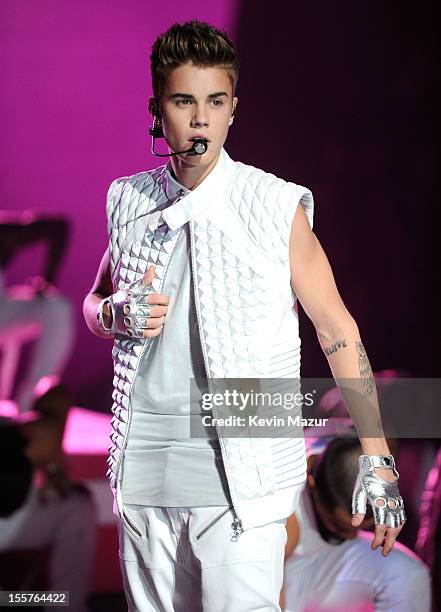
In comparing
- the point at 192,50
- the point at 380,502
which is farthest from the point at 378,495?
the point at 192,50

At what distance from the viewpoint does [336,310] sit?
149 cm

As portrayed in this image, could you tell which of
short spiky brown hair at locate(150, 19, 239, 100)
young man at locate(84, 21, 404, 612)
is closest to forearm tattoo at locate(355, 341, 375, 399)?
young man at locate(84, 21, 404, 612)

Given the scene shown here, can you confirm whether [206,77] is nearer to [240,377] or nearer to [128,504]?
[240,377]

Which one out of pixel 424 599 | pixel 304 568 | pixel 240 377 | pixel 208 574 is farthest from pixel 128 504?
pixel 424 599

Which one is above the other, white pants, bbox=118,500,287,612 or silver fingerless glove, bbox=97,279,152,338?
silver fingerless glove, bbox=97,279,152,338

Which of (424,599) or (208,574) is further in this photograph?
(424,599)

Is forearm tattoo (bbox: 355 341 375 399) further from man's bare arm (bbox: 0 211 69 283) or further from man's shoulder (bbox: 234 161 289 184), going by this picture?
man's bare arm (bbox: 0 211 69 283)

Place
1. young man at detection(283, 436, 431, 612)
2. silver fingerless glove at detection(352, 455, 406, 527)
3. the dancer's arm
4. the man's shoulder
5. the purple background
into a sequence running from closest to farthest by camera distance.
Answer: silver fingerless glove at detection(352, 455, 406, 527) → the man's shoulder → the dancer's arm → young man at detection(283, 436, 431, 612) → the purple background

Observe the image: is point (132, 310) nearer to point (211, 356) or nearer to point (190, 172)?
point (211, 356)

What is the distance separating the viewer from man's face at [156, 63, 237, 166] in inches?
58.9

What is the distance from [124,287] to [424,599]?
152cm

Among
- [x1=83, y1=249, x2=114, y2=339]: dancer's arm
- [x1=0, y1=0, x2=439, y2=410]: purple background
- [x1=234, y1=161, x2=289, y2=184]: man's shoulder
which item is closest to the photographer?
[x1=234, y1=161, x2=289, y2=184]: man's shoulder

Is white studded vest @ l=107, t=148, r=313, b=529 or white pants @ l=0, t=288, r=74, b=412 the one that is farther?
white pants @ l=0, t=288, r=74, b=412

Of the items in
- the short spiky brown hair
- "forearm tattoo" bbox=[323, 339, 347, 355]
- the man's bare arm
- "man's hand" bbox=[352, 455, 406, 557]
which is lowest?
"man's hand" bbox=[352, 455, 406, 557]
